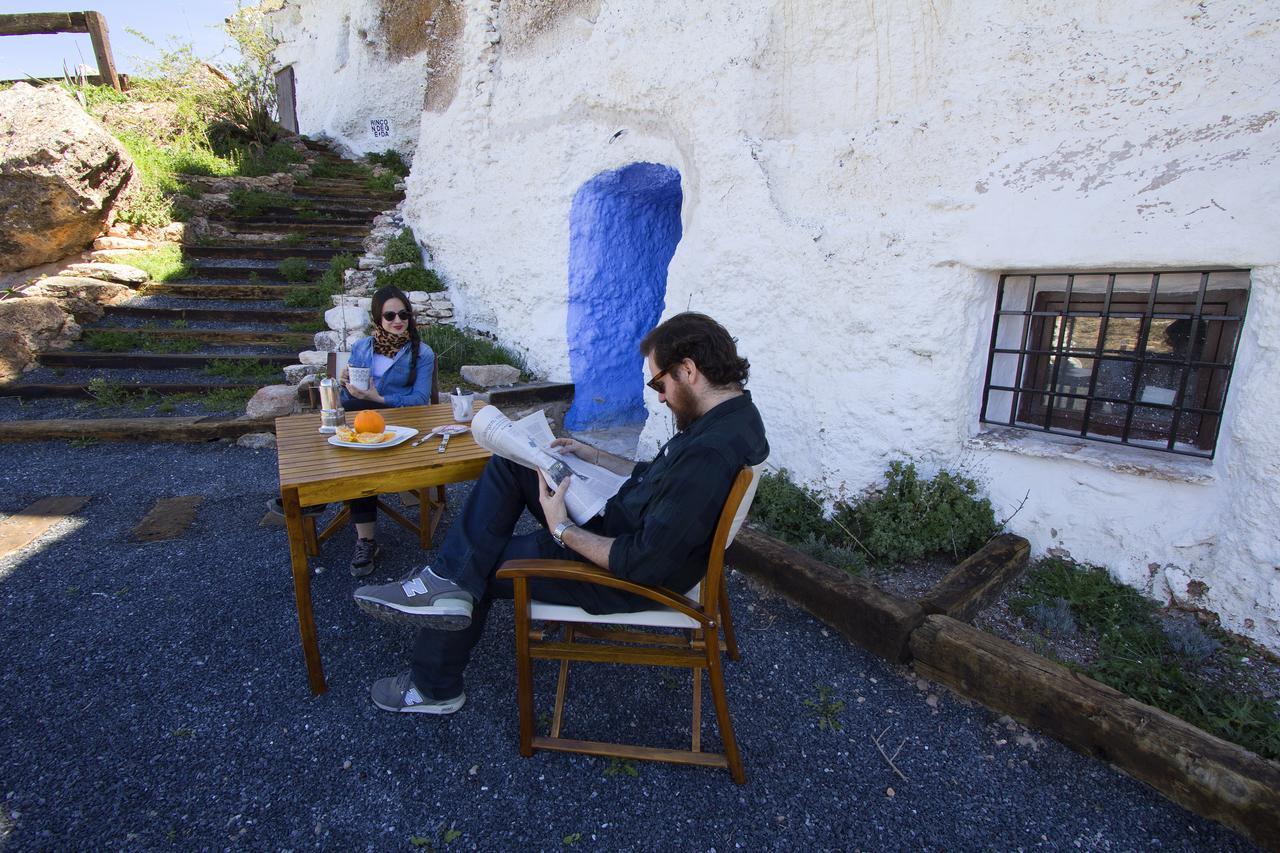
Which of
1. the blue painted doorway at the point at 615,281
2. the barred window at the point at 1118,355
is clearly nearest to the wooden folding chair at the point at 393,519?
the blue painted doorway at the point at 615,281

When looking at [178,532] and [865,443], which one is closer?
[865,443]

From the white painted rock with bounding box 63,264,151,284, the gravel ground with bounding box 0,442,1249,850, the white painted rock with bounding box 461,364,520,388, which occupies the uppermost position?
the white painted rock with bounding box 63,264,151,284

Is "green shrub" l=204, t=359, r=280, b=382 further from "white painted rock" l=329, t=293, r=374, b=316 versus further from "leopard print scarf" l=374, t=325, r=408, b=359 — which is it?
"leopard print scarf" l=374, t=325, r=408, b=359

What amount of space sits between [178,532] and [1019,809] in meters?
4.05

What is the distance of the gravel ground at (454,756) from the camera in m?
1.73

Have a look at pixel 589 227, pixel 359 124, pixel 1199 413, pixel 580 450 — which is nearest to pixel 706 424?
pixel 580 450

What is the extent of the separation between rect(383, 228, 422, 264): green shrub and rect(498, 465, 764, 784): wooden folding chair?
19.9 feet

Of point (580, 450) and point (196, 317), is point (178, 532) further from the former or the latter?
point (196, 317)

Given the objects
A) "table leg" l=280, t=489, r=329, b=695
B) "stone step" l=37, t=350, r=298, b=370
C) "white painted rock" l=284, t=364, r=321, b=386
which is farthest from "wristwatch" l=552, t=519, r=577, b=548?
"stone step" l=37, t=350, r=298, b=370

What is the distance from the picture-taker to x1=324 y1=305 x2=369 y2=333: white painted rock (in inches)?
238

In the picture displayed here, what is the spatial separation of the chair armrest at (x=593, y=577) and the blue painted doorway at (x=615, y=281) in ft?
12.6

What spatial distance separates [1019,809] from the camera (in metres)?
1.81

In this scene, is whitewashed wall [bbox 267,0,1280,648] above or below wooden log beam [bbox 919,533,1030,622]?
above

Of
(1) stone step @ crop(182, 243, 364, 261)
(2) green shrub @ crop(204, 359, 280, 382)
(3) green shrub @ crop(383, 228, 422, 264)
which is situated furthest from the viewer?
(1) stone step @ crop(182, 243, 364, 261)
